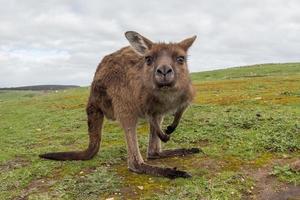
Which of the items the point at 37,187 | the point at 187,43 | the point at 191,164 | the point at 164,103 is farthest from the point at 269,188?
the point at 37,187

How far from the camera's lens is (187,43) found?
7.62 m

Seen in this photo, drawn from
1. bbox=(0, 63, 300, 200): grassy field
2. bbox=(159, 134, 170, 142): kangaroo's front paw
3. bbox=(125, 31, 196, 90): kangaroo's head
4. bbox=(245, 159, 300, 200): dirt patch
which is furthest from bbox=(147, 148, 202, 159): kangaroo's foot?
bbox=(125, 31, 196, 90): kangaroo's head

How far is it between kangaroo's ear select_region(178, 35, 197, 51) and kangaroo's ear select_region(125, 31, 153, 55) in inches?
20.1

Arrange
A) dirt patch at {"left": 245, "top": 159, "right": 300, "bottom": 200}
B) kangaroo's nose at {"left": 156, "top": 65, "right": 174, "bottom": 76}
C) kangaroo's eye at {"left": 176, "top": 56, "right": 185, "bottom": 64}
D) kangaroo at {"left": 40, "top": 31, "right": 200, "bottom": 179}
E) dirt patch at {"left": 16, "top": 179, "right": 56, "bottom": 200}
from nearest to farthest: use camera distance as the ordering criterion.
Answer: dirt patch at {"left": 245, "top": 159, "right": 300, "bottom": 200} < kangaroo's nose at {"left": 156, "top": 65, "right": 174, "bottom": 76} < dirt patch at {"left": 16, "top": 179, "right": 56, "bottom": 200} < kangaroo at {"left": 40, "top": 31, "right": 200, "bottom": 179} < kangaroo's eye at {"left": 176, "top": 56, "right": 185, "bottom": 64}

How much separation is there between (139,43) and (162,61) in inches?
28.7

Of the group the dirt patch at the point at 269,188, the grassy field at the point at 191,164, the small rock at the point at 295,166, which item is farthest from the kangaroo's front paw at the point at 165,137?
the small rock at the point at 295,166

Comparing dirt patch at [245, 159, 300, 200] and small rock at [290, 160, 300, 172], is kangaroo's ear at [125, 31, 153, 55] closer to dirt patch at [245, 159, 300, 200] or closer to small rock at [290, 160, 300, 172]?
dirt patch at [245, 159, 300, 200]

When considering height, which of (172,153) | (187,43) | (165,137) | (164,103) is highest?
(187,43)

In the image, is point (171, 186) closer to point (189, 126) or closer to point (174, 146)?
point (174, 146)

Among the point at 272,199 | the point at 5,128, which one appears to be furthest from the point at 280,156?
the point at 5,128

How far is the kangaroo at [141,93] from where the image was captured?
7.16 meters

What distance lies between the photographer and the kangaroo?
7.16 metres

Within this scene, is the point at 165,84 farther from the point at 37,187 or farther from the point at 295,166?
the point at 37,187

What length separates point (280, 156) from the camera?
793cm
